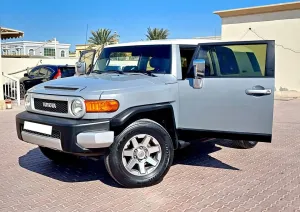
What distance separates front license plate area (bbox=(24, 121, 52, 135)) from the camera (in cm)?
388

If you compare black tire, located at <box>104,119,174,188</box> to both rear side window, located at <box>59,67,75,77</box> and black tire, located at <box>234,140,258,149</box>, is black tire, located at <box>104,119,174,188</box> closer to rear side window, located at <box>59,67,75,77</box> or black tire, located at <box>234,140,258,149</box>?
black tire, located at <box>234,140,258,149</box>

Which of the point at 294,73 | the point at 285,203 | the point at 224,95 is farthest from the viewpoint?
the point at 294,73

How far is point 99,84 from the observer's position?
396 centimetres

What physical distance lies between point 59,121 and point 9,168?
1.71 m

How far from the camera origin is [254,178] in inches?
174

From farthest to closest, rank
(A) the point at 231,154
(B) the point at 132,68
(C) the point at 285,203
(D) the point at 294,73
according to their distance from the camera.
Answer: (D) the point at 294,73
(A) the point at 231,154
(B) the point at 132,68
(C) the point at 285,203

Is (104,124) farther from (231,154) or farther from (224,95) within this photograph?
(231,154)

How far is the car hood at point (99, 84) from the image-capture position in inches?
150

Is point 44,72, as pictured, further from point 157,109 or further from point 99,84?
point 157,109

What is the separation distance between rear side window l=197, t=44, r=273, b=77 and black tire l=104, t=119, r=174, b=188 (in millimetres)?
1060

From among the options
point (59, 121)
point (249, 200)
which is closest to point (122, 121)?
point (59, 121)

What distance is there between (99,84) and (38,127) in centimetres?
94

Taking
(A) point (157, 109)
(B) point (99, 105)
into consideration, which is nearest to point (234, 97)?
(A) point (157, 109)

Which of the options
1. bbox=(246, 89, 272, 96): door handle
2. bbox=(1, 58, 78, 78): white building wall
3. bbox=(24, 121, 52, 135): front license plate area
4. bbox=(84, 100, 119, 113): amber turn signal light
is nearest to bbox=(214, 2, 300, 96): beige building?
bbox=(246, 89, 272, 96): door handle
